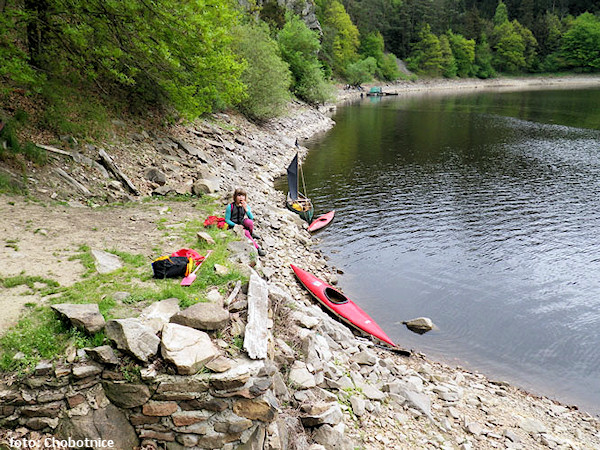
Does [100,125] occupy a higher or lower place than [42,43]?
lower

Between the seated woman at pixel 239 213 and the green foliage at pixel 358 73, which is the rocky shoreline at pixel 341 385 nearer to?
the seated woman at pixel 239 213

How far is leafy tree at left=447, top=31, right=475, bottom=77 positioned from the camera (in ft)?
382

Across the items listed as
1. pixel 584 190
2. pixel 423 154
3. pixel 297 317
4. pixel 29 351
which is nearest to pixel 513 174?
pixel 584 190

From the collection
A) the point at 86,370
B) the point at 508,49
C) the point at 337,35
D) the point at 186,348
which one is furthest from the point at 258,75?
the point at 508,49

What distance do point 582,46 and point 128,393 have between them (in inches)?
5652

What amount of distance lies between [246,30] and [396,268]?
28.6m

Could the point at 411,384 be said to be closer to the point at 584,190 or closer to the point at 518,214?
the point at 518,214

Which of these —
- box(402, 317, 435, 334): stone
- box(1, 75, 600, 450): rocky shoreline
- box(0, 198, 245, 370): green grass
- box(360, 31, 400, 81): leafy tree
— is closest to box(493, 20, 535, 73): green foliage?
box(360, 31, 400, 81): leafy tree

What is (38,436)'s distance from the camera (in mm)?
5723

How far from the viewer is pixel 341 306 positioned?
13.8 metres

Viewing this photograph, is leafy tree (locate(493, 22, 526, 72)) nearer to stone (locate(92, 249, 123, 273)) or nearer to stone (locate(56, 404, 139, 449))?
stone (locate(92, 249, 123, 273))

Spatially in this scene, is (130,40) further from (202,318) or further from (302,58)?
(302,58)

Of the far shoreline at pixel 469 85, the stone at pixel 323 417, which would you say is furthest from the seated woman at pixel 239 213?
the far shoreline at pixel 469 85

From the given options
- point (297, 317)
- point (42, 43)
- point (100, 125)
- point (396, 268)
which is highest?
point (42, 43)
